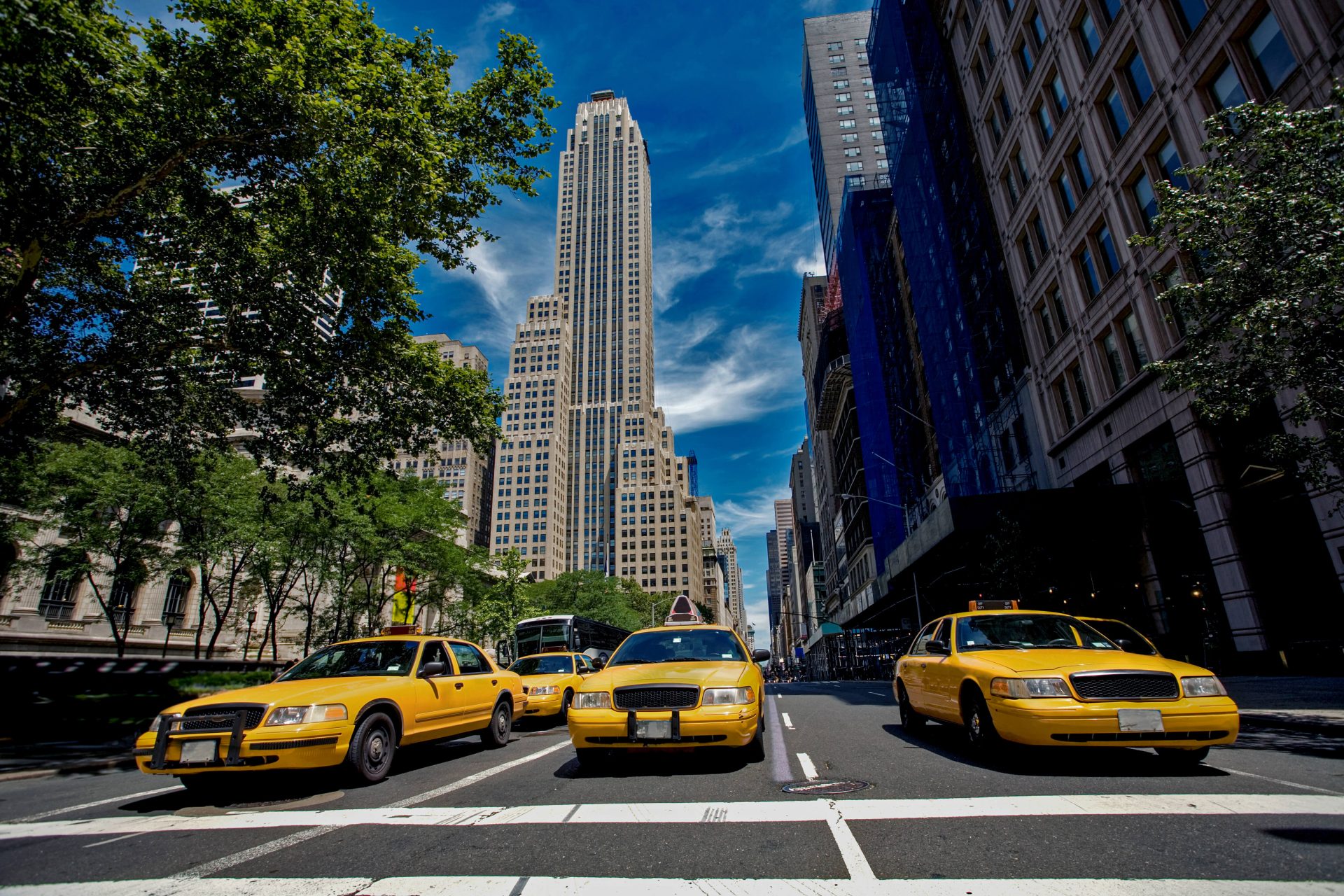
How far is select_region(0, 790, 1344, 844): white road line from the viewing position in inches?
170

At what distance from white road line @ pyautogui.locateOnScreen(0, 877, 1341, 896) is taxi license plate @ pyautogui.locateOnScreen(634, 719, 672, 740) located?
268 centimetres

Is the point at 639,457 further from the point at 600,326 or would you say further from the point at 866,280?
the point at 866,280

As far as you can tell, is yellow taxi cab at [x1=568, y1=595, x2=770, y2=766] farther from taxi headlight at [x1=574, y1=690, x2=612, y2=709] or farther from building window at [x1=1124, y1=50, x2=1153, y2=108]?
building window at [x1=1124, y1=50, x2=1153, y2=108]

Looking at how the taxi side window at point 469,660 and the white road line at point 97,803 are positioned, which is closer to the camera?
the white road line at point 97,803

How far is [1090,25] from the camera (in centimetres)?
2262

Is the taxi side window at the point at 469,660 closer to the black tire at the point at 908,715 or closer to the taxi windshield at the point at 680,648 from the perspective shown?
the taxi windshield at the point at 680,648

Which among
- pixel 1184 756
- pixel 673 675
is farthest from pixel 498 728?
pixel 1184 756

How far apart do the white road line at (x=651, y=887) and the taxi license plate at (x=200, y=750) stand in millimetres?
2330

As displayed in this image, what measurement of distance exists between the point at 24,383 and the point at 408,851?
1427cm

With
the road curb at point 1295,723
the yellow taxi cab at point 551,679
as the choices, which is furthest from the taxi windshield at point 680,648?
the road curb at point 1295,723

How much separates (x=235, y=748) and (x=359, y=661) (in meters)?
2.09

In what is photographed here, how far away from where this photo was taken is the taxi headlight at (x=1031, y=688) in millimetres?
5699

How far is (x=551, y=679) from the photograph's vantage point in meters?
12.8

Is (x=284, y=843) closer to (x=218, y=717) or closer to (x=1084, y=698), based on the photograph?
(x=218, y=717)
